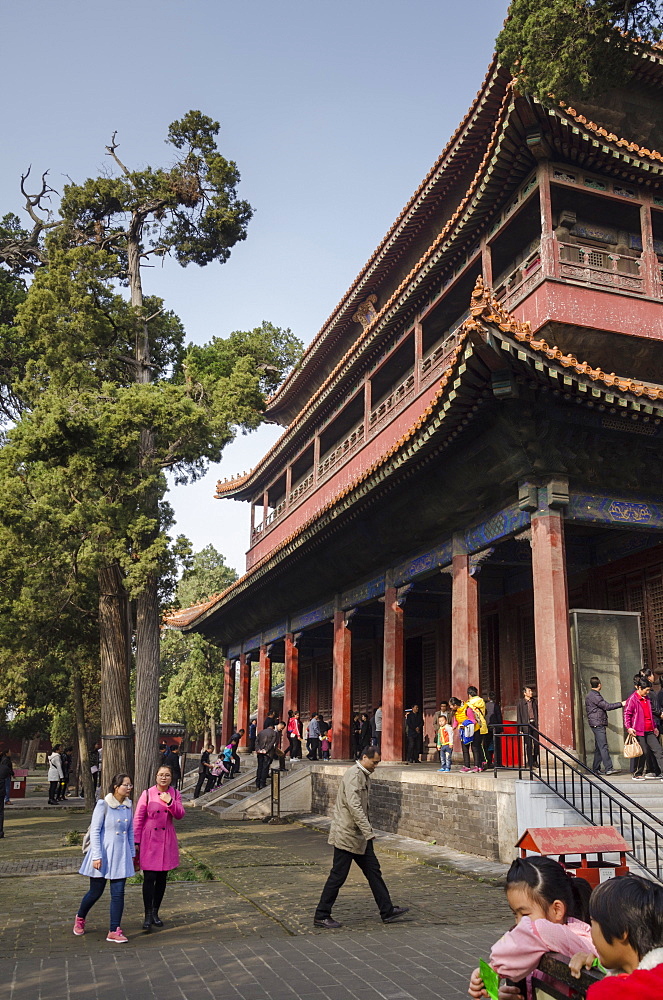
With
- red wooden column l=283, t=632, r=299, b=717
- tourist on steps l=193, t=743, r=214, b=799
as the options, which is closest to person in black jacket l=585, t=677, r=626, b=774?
red wooden column l=283, t=632, r=299, b=717

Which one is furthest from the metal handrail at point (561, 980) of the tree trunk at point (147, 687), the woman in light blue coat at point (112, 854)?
the tree trunk at point (147, 687)

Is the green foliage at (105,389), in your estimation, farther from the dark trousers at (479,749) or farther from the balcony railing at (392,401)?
the dark trousers at (479,749)

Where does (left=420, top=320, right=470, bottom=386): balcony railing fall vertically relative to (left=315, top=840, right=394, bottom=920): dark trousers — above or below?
above

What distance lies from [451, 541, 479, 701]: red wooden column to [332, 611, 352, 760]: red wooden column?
5543 millimetres

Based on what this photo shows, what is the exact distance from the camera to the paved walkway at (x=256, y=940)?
508 cm

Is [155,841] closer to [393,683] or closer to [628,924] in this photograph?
[628,924]

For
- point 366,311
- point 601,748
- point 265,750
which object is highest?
point 366,311

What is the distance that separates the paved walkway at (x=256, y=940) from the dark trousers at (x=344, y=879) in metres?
0.16

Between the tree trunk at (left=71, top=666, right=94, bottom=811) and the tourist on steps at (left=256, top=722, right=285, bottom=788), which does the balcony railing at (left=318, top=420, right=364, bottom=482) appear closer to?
the tourist on steps at (left=256, top=722, right=285, bottom=788)

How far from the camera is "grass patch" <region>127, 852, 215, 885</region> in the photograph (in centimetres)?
915

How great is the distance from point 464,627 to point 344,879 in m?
5.93

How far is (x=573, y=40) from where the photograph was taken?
8180mm

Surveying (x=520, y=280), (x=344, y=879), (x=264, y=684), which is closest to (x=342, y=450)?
(x=264, y=684)

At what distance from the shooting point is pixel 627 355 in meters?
12.2
